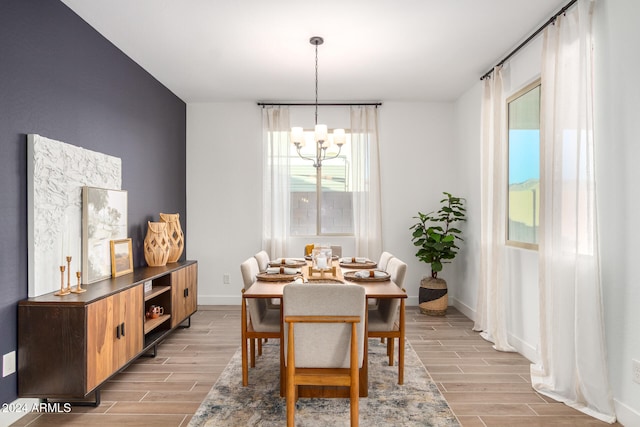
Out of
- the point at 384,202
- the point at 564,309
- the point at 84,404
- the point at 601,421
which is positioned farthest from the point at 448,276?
the point at 84,404

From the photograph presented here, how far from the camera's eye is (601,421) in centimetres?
240

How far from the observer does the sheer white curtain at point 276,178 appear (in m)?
5.24

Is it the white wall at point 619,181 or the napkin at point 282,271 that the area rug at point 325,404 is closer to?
the napkin at point 282,271

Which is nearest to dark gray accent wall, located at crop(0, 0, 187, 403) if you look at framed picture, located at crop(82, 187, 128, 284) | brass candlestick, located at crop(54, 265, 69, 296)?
brass candlestick, located at crop(54, 265, 69, 296)

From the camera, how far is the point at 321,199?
5457 mm

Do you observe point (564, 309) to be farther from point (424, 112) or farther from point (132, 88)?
point (132, 88)

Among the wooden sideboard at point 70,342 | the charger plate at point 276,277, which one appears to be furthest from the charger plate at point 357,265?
the wooden sideboard at point 70,342

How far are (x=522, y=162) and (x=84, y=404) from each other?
399cm

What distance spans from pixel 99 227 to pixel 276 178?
248 centimetres

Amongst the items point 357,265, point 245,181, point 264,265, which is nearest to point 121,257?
point 264,265

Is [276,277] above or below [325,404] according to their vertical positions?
above

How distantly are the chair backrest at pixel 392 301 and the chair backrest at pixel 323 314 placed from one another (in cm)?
66

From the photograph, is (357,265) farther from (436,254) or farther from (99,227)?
(99,227)

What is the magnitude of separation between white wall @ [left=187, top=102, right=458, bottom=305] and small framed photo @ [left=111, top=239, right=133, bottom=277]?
1.81 meters
